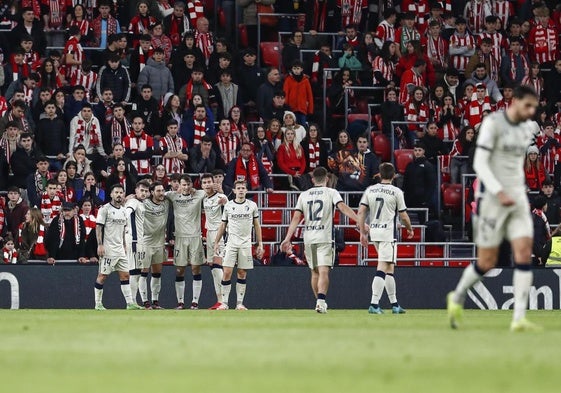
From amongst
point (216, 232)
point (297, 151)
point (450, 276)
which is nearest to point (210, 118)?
point (297, 151)

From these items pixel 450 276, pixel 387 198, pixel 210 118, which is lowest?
pixel 450 276

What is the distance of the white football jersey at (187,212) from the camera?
82.8 ft

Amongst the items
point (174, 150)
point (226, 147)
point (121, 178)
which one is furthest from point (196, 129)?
point (121, 178)

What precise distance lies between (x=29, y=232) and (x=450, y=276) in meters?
8.64

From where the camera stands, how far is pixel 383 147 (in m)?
30.1

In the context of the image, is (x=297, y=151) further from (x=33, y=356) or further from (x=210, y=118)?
(x=33, y=356)

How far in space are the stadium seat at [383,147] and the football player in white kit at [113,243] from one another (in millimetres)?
7630

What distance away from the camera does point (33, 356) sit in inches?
434

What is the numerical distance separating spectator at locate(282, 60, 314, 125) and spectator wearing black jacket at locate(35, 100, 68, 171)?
18.4 feet

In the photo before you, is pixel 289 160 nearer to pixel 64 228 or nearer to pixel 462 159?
pixel 462 159

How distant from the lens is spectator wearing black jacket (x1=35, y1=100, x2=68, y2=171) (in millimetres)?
27266

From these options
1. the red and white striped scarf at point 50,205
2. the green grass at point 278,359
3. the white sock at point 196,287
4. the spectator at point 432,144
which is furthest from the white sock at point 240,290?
the green grass at point 278,359

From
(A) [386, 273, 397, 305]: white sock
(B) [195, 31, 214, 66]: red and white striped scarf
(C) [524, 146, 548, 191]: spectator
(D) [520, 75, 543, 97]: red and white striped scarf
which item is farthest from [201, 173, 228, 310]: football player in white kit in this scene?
(D) [520, 75, 543, 97]: red and white striped scarf

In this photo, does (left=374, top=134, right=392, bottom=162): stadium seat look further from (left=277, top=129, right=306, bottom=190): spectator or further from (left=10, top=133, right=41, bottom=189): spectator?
(left=10, top=133, right=41, bottom=189): spectator
